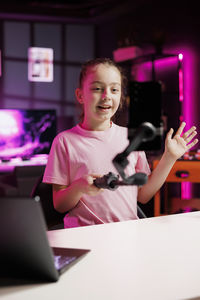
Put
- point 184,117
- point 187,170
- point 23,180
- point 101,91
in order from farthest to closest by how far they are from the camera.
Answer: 1. point 184,117
2. point 23,180
3. point 187,170
4. point 101,91

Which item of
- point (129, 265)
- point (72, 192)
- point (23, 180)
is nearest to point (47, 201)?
point (72, 192)

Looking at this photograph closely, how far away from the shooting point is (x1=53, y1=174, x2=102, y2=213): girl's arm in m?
1.02

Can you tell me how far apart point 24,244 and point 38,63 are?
5.23 m

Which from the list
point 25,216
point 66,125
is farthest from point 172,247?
point 66,125

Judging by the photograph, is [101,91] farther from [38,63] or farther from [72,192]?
[38,63]

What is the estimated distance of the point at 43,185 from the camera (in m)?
1.51

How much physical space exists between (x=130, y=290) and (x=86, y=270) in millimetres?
123

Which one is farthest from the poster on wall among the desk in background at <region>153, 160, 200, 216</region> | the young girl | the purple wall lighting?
the young girl

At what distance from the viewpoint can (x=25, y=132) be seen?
511 centimetres

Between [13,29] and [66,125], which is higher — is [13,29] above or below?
above

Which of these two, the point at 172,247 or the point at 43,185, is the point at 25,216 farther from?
the point at 43,185

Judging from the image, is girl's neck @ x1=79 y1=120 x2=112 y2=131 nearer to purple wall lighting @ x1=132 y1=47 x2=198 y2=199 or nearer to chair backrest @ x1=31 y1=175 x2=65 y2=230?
chair backrest @ x1=31 y1=175 x2=65 y2=230

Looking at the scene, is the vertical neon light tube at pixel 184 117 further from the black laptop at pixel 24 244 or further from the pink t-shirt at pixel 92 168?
the black laptop at pixel 24 244

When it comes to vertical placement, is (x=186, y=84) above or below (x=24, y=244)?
above
